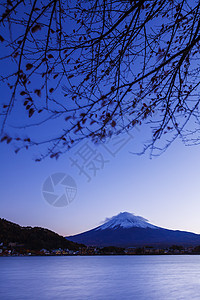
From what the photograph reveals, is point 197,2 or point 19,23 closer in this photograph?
point 19,23

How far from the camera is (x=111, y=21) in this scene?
234 cm

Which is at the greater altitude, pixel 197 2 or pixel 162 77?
pixel 197 2

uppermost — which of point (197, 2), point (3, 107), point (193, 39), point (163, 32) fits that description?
point (197, 2)

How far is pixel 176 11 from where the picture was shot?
Result: 284 cm

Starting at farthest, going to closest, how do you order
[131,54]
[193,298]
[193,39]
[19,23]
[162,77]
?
[193,298], [162,77], [131,54], [193,39], [19,23]

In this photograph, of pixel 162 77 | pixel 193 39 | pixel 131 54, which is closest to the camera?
pixel 193 39

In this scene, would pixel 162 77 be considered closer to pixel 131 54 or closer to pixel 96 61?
pixel 131 54

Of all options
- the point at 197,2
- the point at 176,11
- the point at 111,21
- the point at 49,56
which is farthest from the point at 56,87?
the point at 197,2

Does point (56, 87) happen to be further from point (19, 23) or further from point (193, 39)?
point (193, 39)

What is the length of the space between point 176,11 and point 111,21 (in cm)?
86

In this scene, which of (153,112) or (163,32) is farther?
(153,112)

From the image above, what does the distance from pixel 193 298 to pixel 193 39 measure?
63.3 feet

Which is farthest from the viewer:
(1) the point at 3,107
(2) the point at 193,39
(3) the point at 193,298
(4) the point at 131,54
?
(3) the point at 193,298

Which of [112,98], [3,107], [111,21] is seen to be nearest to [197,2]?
[111,21]
